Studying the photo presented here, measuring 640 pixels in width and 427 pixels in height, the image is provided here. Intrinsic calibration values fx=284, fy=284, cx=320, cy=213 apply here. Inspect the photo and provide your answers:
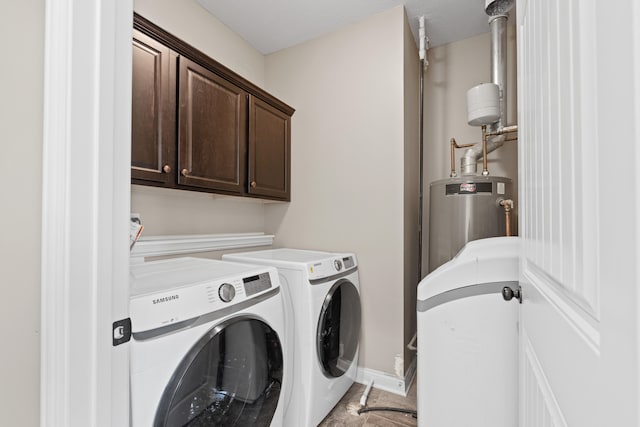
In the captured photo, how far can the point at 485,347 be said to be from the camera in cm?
106

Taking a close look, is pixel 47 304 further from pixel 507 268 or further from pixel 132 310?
pixel 507 268

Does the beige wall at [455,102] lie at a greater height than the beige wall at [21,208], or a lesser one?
greater

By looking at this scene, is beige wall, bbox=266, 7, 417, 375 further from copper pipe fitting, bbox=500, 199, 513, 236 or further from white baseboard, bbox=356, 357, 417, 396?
copper pipe fitting, bbox=500, 199, 513, 236

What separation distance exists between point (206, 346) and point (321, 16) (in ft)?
7.26

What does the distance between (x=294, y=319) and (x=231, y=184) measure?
0.87 m

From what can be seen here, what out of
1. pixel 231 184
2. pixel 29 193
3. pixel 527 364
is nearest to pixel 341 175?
pixel 231 184

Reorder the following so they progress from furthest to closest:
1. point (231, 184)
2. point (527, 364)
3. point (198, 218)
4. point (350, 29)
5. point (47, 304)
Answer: point (350, 29), point (198, 218), point (231, 184), point (527, 364), point (47, 304)

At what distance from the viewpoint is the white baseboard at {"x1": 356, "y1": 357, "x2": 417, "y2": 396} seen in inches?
74.3

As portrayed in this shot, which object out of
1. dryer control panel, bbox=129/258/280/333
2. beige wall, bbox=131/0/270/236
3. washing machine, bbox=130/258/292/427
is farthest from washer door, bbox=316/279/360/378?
beige wall, bbox=131/0/270/236

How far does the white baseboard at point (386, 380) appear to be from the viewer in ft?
6.19

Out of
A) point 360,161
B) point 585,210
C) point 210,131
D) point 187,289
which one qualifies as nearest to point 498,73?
point 360,161

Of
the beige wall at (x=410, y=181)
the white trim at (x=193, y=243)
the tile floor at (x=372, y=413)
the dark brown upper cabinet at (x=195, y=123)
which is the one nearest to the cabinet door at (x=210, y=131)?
the dark brown upper cabinet at (x=195, y=123)

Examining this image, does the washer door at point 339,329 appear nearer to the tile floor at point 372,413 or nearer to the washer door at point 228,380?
the tile floor at point 372,413

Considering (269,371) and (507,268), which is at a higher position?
(507,268)
